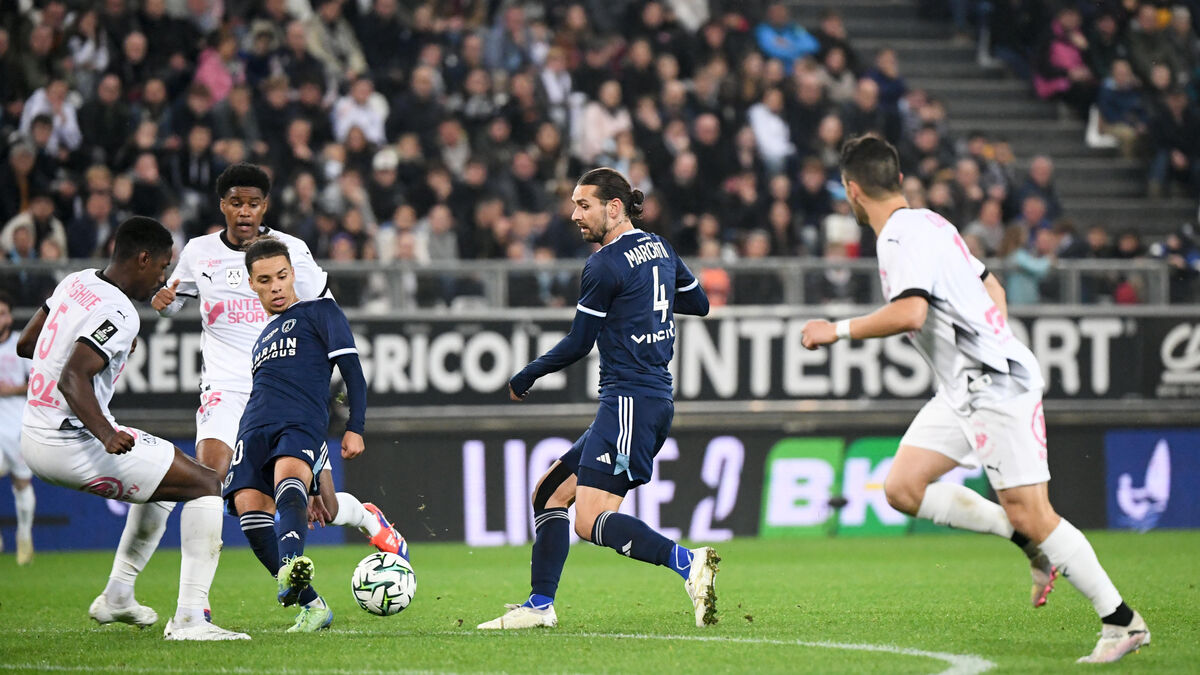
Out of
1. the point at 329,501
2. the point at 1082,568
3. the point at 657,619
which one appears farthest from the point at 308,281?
the point at 1082,568

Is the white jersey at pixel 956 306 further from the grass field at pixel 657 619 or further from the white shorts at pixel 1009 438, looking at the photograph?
the grass field at pixel 657 619

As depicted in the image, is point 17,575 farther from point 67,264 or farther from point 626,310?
point 626,310

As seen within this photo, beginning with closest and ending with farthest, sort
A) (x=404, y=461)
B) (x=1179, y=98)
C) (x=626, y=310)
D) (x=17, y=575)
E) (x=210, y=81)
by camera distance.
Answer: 1. (x=626, y=310)
2. (x=17, y=575)
3. (x=404, y=461)
4. (x=210, y=81)
5. (x=1179, y=98)

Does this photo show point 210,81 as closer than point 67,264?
No

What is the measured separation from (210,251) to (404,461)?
5.28 metres

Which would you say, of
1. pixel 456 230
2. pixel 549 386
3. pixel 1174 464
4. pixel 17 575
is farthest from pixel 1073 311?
pixel 17 575

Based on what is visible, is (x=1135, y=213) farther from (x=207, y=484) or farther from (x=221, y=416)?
(x=207, y=484)

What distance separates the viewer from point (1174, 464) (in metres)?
14.3

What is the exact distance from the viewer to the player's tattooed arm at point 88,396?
6.95 metres

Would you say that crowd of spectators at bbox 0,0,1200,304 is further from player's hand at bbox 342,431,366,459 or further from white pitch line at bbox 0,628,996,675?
white pitch line at bbox 0,628,996,675

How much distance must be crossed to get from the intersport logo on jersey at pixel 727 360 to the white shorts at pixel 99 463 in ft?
19.9

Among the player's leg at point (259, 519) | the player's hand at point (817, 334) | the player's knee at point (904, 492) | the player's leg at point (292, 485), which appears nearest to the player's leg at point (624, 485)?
the player's knee at point (904, 492)

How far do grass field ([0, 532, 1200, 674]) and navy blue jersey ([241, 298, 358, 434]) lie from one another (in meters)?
1.03

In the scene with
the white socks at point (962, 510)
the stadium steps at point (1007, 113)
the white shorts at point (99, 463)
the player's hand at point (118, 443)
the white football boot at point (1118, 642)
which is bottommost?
the white football boot at point (1118, 642)
